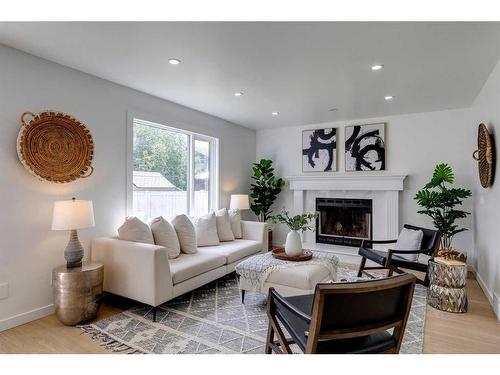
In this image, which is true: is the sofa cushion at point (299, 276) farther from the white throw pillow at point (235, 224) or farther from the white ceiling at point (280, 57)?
the white ceiling at point (280, 57)

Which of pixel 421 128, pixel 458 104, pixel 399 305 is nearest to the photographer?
pixel 399 305

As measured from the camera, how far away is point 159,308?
2.94m

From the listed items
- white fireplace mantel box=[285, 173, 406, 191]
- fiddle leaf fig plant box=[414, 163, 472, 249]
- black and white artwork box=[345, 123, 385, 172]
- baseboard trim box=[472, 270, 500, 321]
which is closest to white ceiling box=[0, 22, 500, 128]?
black and white artwork box=[345, 123, 385, 172]

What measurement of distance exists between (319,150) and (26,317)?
15.4 ft

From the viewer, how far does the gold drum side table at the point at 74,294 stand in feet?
8.20

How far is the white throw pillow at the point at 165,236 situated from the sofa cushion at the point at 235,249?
0.44m

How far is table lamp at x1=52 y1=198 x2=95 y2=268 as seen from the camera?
2.51m

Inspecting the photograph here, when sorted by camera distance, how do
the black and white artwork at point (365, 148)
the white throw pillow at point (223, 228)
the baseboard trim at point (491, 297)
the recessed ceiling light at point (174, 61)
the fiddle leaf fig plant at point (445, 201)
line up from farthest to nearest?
1. the black and white artwork at point (365, 148)
2. the white throw pillow at point (223, 228)
3. the fiddle leaf fig plant at point (445, 201)
4. the baseboard trim at point (491, 297)
5. the recessed ceiling light at point (174, 61)

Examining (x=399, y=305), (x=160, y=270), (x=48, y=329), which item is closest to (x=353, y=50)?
(x=399, y=305)

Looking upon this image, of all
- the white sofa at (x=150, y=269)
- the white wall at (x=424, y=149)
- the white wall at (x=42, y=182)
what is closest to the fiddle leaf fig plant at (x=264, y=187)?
the white wall at (x=424, y=149)

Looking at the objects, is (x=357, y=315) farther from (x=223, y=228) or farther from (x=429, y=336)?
(x=223, y=228)
